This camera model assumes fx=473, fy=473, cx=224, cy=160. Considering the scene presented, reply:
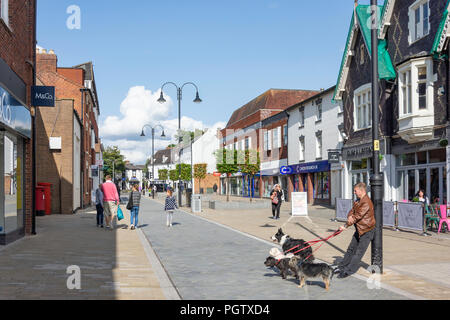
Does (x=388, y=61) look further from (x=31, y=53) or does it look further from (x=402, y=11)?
(x=31, y=53)

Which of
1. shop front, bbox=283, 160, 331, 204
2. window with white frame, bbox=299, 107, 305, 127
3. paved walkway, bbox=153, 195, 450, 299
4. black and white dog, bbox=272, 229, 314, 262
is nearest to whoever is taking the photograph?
paved walkway, bbox=153, 195, 450, 299

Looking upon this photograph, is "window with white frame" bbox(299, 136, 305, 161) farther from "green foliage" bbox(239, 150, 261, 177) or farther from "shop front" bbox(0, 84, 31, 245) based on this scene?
"shop front" bbox(0, 84, 31, 245)

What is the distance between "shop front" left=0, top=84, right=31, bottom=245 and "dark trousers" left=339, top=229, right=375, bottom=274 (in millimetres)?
8178

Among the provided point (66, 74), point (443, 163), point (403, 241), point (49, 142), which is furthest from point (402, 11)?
point (66, 74)

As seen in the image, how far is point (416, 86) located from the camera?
1881 centimetres

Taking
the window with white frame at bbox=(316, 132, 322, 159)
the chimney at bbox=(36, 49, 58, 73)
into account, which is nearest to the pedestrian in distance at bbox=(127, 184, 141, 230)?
the window with white frame at bbox=(316, 132, 322, 159)

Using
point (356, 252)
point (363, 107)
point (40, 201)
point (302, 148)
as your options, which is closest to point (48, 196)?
point (40, 201)

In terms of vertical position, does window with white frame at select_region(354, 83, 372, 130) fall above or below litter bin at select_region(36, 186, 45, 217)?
above

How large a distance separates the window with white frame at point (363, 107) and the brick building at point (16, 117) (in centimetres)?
1601

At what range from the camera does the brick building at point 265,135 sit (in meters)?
44.1

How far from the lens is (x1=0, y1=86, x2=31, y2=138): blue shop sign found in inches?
438

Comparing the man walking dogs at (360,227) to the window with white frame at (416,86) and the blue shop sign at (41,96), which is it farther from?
the window with white frame at (416,86)
